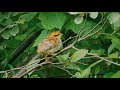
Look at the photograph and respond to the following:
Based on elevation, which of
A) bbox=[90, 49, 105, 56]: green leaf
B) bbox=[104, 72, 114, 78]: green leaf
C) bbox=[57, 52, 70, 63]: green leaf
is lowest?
bbox=[104, 72, 114, 78]: green leaf

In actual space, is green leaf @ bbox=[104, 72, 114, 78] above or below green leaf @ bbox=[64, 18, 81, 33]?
below

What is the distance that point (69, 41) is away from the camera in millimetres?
2225

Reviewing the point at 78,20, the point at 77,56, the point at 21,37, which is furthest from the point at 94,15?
the point at 21,37

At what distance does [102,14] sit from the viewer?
2213 millimetres

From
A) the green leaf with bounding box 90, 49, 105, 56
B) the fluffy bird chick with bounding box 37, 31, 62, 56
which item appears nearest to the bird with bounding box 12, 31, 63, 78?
the fluffy bird chick with bounding box 37, 31, 62, 56

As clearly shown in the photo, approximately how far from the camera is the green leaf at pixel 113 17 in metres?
2.17

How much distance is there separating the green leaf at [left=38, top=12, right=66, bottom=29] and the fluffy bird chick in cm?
4

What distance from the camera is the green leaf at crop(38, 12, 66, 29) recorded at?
2.21 metres

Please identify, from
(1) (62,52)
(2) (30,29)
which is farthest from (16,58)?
(1) (62,52)

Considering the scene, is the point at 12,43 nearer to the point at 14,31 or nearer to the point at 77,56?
the point at 14,31

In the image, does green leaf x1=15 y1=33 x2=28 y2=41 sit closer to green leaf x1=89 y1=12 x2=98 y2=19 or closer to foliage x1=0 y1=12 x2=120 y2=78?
foliage x1=0 y1=12 x2=120 y2=78
